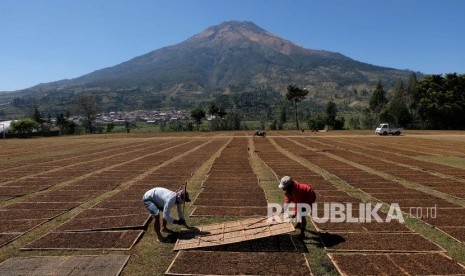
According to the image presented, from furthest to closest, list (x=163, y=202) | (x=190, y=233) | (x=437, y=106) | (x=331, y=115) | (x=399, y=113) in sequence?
(x=331, y=115)
(x=399, y=113)
(x=437, y=106)
(x=190, y=233)
(x=163, y=202)

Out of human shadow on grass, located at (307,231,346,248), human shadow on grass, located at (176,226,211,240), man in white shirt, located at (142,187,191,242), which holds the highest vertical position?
man in white shirt, located at (142,187,191,242)

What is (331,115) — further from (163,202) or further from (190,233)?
(163,202)

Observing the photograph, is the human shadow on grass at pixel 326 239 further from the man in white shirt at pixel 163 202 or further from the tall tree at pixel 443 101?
the tall tree at pixel 443 101

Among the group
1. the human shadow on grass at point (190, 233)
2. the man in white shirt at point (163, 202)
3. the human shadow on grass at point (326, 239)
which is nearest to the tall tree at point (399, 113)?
the human shadow on grass at point (326, 239)

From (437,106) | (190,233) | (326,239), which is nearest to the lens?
(326,239)

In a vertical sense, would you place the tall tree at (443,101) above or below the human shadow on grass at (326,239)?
above

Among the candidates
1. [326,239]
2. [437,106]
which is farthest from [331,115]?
[326,239]

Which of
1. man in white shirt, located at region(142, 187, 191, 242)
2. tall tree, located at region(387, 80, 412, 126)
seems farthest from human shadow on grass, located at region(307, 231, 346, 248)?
tall tree, located at region(387, 80, 412, 126)

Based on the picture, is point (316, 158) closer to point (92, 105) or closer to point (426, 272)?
point (426, 272)

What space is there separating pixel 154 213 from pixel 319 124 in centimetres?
7834

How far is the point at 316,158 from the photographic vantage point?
27.1m

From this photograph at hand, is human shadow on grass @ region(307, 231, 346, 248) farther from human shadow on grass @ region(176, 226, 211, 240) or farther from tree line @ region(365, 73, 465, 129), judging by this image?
tree line @ region(365, 73, 465, 129)

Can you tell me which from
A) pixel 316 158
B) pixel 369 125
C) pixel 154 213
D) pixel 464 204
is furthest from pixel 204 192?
pixel 369 125

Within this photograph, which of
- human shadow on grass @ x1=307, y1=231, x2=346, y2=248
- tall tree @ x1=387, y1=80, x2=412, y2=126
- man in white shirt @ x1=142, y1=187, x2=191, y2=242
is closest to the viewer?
human shadow on grass @ x1=307, y1=231, x2=346, y2=248
